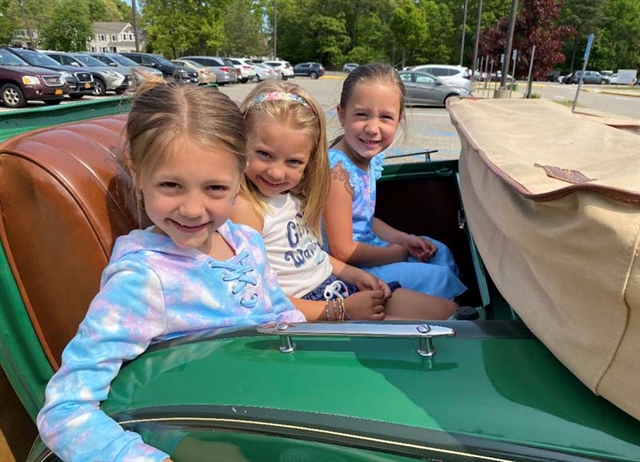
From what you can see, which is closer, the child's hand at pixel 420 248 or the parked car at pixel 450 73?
the child's hand at pixel 420 248

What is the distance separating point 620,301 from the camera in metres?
0.72

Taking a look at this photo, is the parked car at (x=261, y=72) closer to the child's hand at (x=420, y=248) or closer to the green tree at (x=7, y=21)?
the green tree at (x=7, y=21)

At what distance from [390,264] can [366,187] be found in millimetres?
344

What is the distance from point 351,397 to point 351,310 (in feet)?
2.40

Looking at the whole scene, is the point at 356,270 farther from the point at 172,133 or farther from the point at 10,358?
the point at 10,358

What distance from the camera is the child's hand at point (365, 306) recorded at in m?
1.65

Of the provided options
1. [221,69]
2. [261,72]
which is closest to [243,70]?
[261,72]

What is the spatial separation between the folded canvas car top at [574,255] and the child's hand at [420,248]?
33.7 inches

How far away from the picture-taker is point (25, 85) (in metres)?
12.3

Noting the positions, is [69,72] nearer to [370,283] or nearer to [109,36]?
[370,283]

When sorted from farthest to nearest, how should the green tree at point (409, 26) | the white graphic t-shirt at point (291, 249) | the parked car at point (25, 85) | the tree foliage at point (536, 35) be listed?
1. the green tree at point (409, 26)
2. the tree foliage at point (536, 35)
3. the parked car at point (25, 85)
4. the white graphic t-shirt at point (291, 249)

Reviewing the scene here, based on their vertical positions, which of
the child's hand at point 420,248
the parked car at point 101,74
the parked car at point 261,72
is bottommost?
the parked car at point 261,72

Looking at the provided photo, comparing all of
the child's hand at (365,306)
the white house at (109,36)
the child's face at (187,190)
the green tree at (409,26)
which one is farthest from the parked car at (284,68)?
the white house at (109,36)

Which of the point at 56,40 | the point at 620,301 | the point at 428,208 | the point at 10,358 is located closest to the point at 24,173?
the point at 10,358
